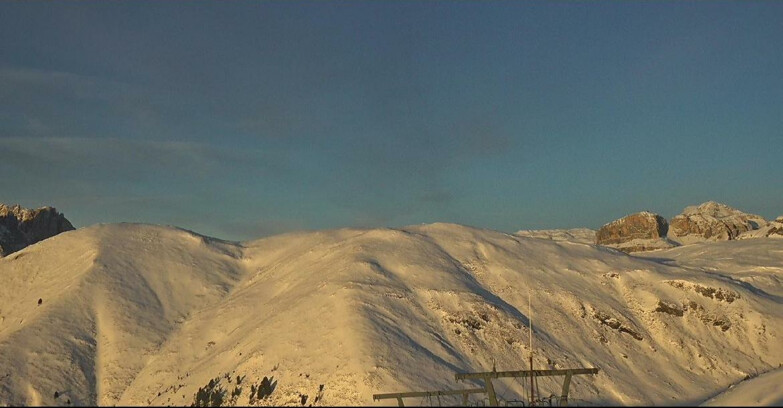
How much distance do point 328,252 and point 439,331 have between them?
2052cm

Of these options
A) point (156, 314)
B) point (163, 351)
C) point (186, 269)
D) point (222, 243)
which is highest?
point (222, 243)

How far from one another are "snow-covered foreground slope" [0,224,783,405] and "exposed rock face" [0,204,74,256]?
248 feet

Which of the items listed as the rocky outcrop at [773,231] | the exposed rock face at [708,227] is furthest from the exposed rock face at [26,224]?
the exposed rock face at [708,227]

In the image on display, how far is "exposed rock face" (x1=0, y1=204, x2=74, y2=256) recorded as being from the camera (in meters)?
128

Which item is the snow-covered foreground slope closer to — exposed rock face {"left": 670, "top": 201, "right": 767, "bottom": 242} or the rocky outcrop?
the rocky outcrop

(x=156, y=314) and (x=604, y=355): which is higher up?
(x=156, y=314)

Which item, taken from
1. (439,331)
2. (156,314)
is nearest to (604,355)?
(439,331)

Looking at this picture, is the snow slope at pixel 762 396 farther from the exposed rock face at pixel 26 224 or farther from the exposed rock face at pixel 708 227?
the exposed rock face at pixel 26 224

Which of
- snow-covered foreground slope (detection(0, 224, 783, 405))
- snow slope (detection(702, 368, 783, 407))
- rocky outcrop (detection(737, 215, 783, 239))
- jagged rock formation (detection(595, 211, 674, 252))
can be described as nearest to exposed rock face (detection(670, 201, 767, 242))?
jagged rock formation (detection(595, 211, 674, 252))

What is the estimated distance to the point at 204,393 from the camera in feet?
117

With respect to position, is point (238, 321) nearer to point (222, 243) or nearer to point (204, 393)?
point (204, 393)

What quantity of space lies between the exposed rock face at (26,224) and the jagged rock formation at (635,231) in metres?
133

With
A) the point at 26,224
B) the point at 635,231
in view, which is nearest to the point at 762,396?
the point at 635,231

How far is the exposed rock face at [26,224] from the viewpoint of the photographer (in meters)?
128
